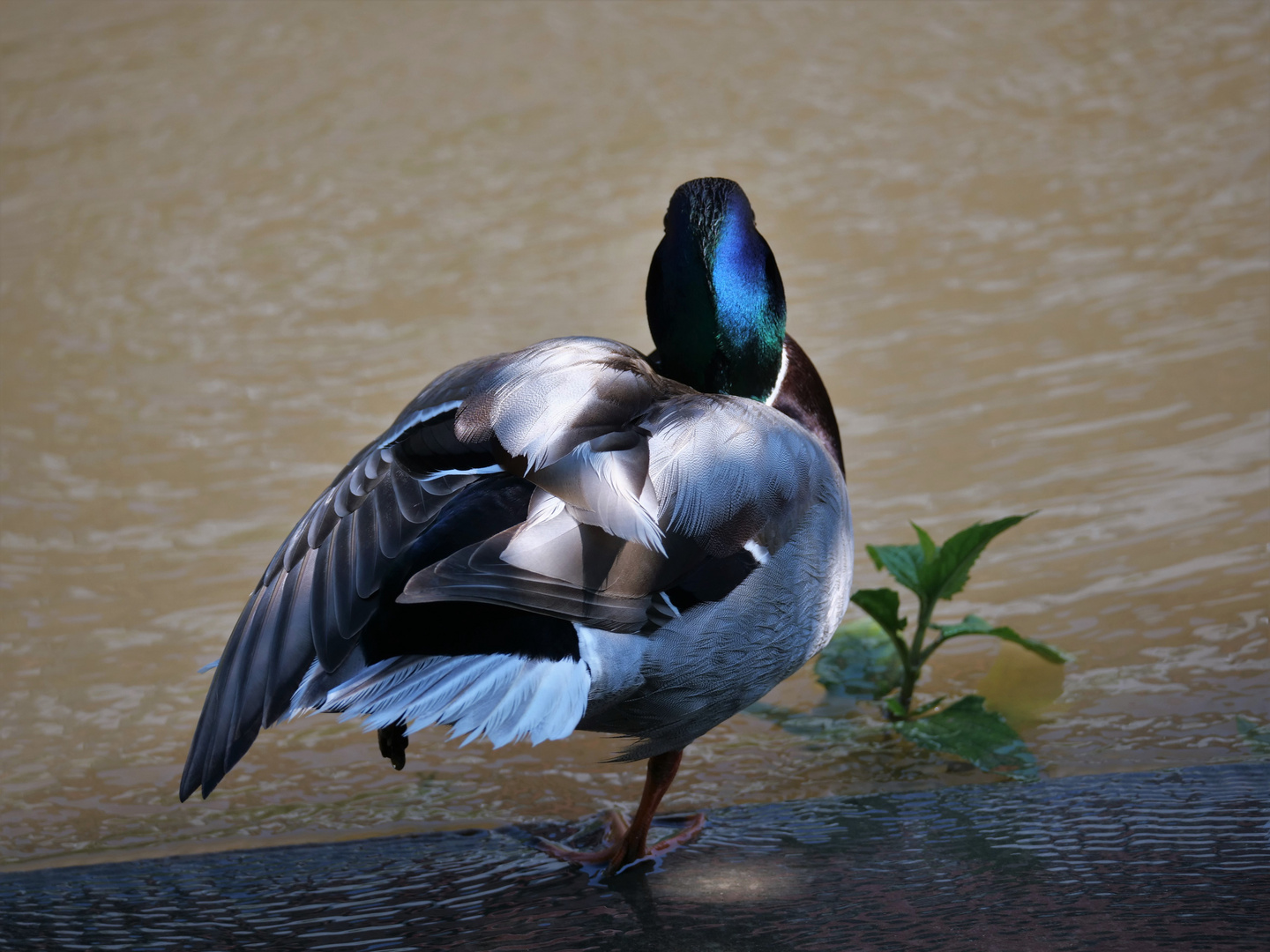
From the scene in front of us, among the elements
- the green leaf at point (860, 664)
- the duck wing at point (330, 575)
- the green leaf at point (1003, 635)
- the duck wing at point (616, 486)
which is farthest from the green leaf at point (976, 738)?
the duck wing at point (330, 575)

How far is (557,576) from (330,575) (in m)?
0.41

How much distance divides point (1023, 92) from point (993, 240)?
1576 millimetres

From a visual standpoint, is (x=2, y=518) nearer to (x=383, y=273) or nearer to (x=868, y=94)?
(x=383, y=273)

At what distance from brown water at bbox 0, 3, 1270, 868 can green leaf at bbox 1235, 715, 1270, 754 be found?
52 mm

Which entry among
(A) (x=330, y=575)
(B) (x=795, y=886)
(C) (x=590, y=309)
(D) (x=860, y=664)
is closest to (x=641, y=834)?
(B) (x=795, y=886)

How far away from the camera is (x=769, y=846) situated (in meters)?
2.28

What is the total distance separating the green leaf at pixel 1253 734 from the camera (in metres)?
2.41

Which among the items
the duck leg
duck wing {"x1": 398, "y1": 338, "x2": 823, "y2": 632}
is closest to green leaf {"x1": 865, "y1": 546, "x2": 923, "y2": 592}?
duck wing {"x1": 398, "y1": 338, "x2": 823, "y2": 632}

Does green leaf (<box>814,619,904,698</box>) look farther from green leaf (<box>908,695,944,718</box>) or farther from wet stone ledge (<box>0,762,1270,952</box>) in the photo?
wet stone ledge (<box>0,762,1270,952</box>)

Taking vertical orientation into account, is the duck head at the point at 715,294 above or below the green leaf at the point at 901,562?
above

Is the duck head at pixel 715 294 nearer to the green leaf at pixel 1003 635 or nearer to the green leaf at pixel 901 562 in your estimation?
the green leaf at pixel 901 562

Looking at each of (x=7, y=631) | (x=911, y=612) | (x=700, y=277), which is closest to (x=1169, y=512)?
(x=911, y=612)

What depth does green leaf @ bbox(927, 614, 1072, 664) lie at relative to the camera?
2605 millimetres

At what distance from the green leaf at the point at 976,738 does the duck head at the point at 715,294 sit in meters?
0.68
